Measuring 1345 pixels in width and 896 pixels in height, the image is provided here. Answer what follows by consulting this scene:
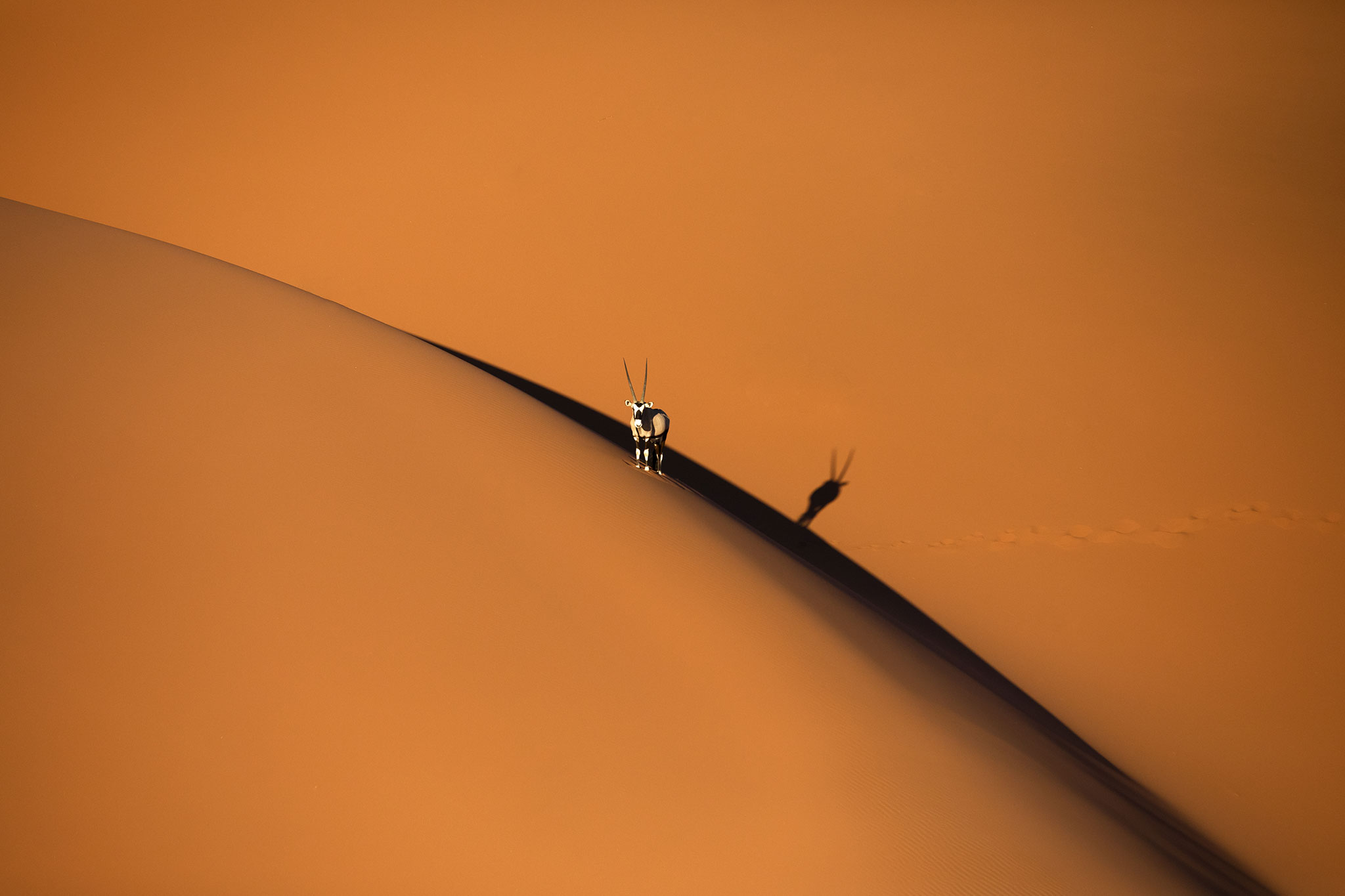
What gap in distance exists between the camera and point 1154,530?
25.7ft

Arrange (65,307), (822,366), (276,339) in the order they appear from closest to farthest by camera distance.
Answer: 1. (65,307)
2. (276,339)
3. (822,366)

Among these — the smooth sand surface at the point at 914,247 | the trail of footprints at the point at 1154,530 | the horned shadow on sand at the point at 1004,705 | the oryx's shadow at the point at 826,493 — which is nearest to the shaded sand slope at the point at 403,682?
the horned shadow on sand at the point at 1004,705

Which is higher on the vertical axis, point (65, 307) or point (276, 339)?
point (276, 339)

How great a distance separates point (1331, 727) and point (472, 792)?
6329 millimetres

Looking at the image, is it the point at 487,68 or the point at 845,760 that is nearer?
the point at 845,760

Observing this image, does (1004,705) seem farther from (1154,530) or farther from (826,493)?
(826,493)

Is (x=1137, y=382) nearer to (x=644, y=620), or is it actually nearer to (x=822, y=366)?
(x=822, y=366)

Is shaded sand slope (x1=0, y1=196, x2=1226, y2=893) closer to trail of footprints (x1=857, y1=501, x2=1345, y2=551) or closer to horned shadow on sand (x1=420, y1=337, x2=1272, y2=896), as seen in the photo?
horned shadow on sand (x1=420, y1=337, x2=1272, y2=896)

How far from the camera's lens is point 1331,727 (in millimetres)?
6195

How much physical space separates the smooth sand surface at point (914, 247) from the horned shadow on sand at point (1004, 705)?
0.77ft

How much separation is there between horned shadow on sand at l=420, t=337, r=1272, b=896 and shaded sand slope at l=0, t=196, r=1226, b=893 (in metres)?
0.09

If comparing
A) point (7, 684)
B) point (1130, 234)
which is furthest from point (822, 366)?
point (7, 684)

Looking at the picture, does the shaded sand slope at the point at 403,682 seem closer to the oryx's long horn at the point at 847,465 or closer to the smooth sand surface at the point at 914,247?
the smooth sand surface at the point at 914,247

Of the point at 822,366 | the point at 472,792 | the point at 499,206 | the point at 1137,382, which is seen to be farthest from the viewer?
the point at 499,206
